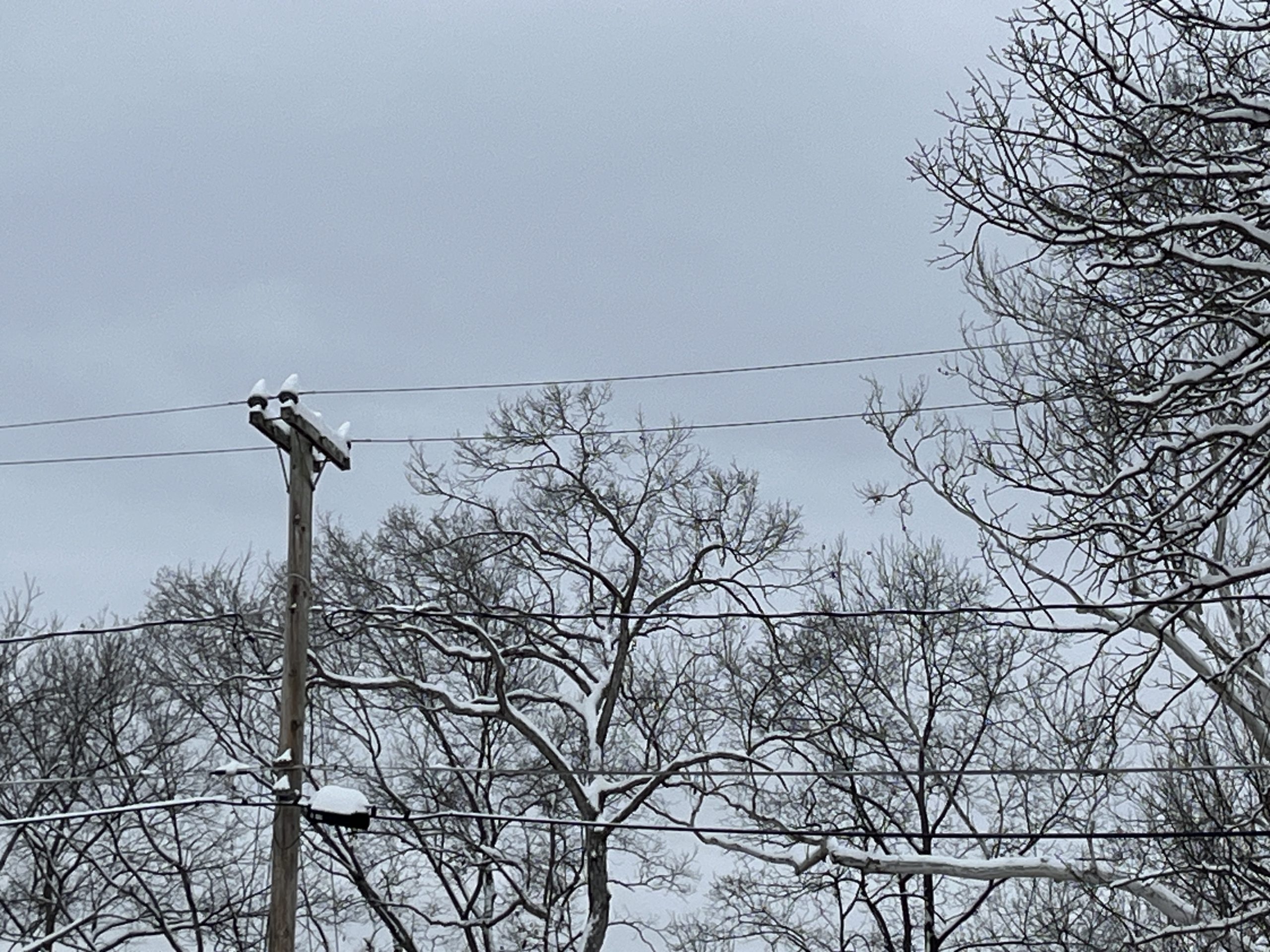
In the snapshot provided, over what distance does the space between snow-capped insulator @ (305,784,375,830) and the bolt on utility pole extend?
0.32 metres

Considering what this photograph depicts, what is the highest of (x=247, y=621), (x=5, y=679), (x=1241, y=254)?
(x=5, y=679)

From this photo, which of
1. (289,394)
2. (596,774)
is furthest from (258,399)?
(596,774)

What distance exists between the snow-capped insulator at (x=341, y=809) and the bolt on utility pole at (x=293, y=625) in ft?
1.05

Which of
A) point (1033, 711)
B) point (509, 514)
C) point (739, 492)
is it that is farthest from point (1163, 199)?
point (509, 514)

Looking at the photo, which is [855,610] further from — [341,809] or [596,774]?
[341,809]

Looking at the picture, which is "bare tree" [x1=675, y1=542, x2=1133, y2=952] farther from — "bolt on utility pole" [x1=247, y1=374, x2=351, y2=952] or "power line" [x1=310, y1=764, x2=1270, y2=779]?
"bolt on utility pole" [x1=247, y1=374, x2=351, y2=952]

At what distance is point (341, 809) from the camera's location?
29.4 feet

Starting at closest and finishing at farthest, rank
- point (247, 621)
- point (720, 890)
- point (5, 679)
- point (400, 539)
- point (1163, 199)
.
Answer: point (1163, 199)
point (247, 621)
point (720, 890)
point (400, 539)
point (5, 679)

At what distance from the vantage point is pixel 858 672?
22703 millimetres

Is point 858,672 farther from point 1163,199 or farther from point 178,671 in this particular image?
point 1163,199

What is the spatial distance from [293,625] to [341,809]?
1.58 m

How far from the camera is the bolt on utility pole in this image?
30.6ft

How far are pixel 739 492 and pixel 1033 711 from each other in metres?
6.02

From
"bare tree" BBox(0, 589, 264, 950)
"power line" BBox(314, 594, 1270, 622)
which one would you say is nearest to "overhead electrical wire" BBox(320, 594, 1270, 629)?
"power line" BBox(314, 594, 1270, 622)
